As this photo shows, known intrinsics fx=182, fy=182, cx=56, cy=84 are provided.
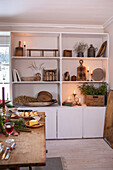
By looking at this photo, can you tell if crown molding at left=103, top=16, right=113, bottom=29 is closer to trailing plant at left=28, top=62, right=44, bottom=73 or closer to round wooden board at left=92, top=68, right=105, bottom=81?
round wooden board at left=92, top=68, right=105, bottom=81

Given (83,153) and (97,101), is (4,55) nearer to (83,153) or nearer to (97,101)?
(97,101)

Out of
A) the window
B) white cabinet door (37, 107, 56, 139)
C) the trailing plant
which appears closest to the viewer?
white cabinet door (37, 107, 56, 139)

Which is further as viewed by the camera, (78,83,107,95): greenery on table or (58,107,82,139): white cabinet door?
(78,83,107,95): greenery on table

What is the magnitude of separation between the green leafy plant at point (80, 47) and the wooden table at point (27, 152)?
271cm

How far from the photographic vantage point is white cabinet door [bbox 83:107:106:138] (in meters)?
3.71

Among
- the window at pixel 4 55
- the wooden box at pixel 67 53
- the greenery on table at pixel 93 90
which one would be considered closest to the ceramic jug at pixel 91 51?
the wooden box at pixel 67 53

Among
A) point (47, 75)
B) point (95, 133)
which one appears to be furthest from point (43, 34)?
point (95, 133)

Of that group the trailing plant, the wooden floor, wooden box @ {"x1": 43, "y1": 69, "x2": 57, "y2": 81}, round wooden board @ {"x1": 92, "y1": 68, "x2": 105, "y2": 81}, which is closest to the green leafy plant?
round wooden board @ {"x1": 92, "y1": 68, "x2": 105, "y2": 81}

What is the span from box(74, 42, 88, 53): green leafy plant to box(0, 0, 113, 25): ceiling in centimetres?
46

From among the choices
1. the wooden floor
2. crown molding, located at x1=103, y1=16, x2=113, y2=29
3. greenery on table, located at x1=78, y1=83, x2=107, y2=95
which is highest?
crown molding, located at x1=103, y1=16, x2=113, y2=29

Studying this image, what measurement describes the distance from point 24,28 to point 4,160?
3.39 m

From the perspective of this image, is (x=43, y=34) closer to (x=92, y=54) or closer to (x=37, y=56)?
(x=37, y=56)

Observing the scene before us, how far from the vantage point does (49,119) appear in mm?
3662

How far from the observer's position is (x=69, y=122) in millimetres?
3689
